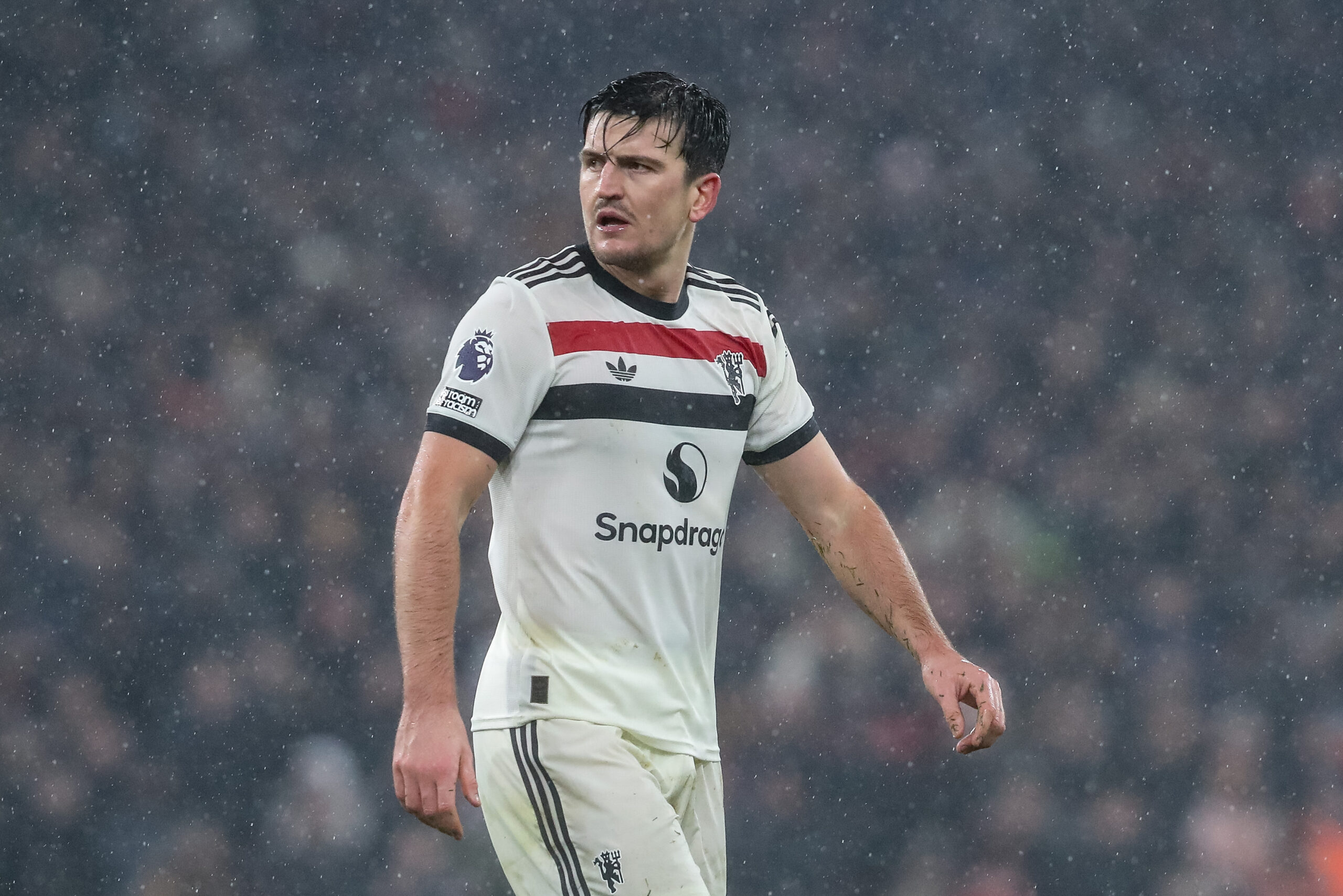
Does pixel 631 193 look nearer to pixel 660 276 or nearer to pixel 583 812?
pixel 660 276

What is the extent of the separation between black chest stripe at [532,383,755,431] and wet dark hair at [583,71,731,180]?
0.38 m

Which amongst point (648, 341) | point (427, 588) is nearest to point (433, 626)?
point (427, 588)

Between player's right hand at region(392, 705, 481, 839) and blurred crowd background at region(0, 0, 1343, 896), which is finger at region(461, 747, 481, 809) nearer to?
player's right hand at region(392, 705, 481, 839)

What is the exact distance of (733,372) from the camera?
97.5 inches

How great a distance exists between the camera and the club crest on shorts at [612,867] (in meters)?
2.14

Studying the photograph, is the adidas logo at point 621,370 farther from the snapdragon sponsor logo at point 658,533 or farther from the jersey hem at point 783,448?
the jersey hem at point 783,448

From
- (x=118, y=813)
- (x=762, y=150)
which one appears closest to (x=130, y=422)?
(x=118, y=813)

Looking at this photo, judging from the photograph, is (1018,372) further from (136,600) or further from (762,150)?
(136,600)

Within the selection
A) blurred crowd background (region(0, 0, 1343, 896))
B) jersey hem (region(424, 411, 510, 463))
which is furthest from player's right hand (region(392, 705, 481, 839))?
blurred crowd background (region(0, 0, 1343, 896))

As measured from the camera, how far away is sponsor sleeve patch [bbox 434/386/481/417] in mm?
2158

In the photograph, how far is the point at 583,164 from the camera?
248 centimetres

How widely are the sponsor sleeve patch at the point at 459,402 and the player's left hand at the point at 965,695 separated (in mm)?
839

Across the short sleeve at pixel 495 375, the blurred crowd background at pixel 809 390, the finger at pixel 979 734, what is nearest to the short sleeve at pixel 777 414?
the short sleeve at pixel 495 375

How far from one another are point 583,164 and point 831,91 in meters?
2.92
